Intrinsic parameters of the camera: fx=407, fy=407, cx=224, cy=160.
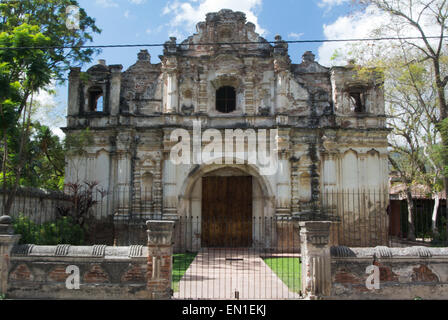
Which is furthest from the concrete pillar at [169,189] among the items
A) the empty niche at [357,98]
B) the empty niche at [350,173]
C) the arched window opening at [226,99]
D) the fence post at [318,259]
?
the fence post at [318,259]

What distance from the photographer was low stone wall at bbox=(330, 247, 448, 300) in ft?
26.5

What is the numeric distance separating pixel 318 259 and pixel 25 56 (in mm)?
10454

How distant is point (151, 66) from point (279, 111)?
20.0 ft

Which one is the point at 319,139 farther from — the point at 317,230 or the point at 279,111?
the point at 317,230

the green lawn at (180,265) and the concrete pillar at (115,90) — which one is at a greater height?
the concrete pillar at (115,90)

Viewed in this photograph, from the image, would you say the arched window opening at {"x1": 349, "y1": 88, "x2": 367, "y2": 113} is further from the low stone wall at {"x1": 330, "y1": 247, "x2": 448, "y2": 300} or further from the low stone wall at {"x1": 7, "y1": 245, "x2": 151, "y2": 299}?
the low stone wall at {"x1": 7, "y1": 245, "x2": 151, "y2": 299}

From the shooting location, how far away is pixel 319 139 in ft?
55.7

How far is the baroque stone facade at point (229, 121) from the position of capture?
1673 centimetres

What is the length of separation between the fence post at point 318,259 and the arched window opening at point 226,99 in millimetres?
10901

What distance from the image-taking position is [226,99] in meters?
18.2

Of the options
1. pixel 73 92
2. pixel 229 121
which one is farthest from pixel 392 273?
pixel 73 92

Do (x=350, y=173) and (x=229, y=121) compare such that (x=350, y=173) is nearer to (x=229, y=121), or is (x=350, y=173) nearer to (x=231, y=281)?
(x=229, y=121)

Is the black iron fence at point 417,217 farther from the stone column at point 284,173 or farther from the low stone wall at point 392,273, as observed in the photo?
the low stone wall at point 392,273

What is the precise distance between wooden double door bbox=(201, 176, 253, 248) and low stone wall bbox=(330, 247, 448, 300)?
9086 millimetres
